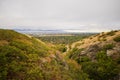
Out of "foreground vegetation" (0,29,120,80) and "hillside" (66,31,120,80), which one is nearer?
"foreground vegetation" (0,29,120,80)

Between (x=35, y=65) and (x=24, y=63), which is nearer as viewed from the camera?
(x=24, y=63)

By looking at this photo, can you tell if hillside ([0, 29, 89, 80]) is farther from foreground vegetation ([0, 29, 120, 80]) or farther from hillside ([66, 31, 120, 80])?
hillside ([66, 31, 120, 80])

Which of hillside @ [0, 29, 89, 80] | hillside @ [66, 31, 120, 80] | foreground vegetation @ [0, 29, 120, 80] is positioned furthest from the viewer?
hillside @ [66, 31, 120, 80]

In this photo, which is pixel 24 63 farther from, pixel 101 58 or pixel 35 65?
pixel 101 58

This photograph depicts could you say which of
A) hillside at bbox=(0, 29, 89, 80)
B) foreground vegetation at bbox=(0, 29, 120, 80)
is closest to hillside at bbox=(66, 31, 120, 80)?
foreground vegetation at bbox=(0, 29, 120, 80)

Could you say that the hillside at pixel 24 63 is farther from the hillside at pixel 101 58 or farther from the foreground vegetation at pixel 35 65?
the hillside at pixel 101 58

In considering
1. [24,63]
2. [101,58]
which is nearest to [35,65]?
[24,63]

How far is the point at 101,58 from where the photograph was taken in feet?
91.9

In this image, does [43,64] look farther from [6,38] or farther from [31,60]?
[6,38]

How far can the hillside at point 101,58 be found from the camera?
83.4 feet

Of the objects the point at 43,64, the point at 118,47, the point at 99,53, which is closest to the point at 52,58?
the point at 43,64

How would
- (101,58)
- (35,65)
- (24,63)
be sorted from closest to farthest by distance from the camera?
(24,63)
(35,65)
(101,58)

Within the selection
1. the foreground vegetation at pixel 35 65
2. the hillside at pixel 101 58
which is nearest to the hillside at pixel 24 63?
the foreground vegetation at pixel 35 65

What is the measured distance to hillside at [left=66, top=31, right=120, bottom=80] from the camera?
83.4 ft
